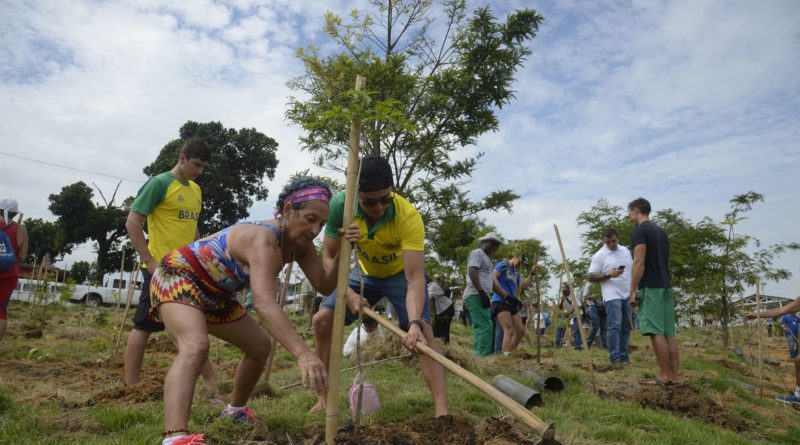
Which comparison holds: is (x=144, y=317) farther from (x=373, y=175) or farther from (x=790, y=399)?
(x=790, y=399)

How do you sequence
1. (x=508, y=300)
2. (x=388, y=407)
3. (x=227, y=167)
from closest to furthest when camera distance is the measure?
(x=388, y=407) < (x=508, y=300) < (x=227, y=167)

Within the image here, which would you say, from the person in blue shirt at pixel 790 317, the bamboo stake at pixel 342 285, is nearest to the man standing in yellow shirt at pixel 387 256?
the bamboo stake at pixel 342 285

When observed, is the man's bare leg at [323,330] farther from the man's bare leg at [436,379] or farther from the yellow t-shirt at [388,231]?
the man's bare leg at [436,379]

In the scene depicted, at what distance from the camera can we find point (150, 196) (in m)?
4.20

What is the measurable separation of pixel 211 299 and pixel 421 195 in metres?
8.00

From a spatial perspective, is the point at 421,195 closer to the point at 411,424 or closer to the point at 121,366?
the point at 121,366

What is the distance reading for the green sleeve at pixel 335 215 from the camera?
3426mm

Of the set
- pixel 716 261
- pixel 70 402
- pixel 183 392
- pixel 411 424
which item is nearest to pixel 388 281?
pixel 411 424

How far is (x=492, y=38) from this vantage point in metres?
9.98

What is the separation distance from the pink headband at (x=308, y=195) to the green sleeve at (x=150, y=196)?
207 centimetres

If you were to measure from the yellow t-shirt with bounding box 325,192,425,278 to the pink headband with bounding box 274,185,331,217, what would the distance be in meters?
0.70

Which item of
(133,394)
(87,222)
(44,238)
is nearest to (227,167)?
(87,222)

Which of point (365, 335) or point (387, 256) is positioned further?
point (365, 335)

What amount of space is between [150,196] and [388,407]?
97.4 inches
